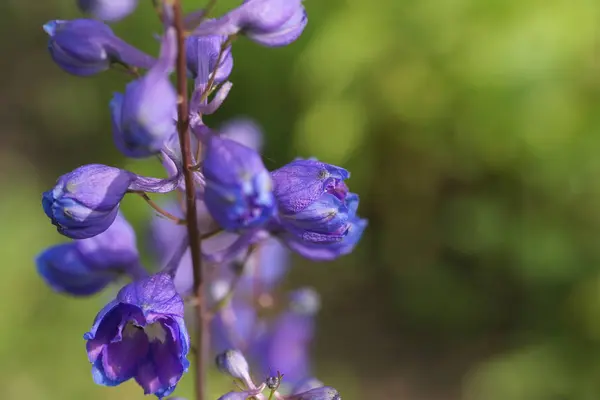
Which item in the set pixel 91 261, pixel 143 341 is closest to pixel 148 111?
pixel 143 341

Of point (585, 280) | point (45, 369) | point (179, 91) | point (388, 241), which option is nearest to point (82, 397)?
point (45, 369)

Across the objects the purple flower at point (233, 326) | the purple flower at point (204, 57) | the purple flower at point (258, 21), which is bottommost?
the purple flower at point (233, 326)

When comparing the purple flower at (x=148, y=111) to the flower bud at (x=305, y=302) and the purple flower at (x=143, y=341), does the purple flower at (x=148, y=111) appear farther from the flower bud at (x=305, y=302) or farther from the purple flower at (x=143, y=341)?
the flower bud at (x=305, y=302)

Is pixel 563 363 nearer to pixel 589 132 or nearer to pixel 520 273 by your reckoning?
pixel 520 273

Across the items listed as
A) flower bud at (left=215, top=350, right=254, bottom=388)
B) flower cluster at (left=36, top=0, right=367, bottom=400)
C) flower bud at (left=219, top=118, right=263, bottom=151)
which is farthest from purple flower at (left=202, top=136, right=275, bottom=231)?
flower bud at (left=219, top=118, right=263, bottom=151)

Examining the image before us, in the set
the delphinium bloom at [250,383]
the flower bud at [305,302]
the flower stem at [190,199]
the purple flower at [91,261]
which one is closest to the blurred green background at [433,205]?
A: the flower bud at [305,302]

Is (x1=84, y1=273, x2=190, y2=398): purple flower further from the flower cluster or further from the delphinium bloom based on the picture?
the delphinium bloom
